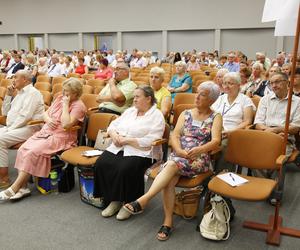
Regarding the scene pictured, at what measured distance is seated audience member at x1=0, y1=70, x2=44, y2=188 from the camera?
3609 millimetres

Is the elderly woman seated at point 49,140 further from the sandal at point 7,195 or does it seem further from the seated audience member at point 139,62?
the seated audience member at point 139,62

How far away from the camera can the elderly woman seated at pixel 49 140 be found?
130 inches

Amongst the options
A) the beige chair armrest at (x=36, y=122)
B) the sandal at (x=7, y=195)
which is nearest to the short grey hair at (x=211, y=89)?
the beige chair armrest at (x=36, y=122)

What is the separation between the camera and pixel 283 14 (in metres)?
2.45

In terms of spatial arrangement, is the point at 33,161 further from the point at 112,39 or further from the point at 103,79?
the point at 112,39

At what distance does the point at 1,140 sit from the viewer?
3566 mm

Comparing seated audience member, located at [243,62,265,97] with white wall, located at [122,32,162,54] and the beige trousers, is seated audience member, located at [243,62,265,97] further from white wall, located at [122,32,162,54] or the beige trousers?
white wall, located at [122,32,162,54]

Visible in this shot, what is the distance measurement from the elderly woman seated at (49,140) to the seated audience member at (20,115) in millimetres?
187

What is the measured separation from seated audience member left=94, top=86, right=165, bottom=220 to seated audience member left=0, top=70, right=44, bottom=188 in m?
1.11

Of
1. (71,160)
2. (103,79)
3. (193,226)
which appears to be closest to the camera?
(193,226)

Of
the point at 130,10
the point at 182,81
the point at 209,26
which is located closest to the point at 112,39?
the point at 130,10

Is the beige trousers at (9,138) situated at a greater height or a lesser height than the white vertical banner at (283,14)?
lesser

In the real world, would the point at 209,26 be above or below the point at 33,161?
above

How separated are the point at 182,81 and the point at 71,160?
8.97 feet
